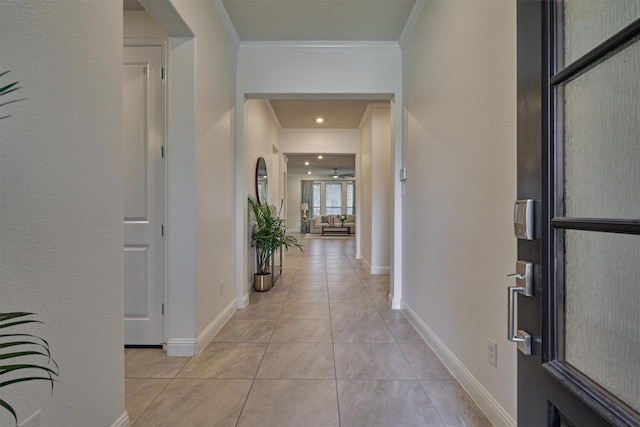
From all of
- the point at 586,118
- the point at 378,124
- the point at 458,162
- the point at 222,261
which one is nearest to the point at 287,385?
the point at 222,261

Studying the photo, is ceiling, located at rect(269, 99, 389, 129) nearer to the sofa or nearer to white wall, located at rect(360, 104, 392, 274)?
white wall, located at rect(360, 104, 392, 274)

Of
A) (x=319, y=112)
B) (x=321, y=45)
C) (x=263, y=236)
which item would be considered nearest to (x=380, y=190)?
(x=319, y=112)

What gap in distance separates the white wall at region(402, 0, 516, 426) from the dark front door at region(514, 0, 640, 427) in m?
0.74

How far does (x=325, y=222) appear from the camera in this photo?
14719 millimetres

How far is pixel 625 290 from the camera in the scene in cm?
63

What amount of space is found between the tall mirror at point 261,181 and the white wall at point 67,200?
3.11m

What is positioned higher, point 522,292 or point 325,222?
point 522,292

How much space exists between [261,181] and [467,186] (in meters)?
3.45

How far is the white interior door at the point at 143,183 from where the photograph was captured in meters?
2.51

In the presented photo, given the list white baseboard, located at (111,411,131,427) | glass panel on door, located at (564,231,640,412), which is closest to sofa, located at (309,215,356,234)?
white baseboard, located at (111,411,131,427)

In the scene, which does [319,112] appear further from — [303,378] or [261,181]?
[303,378]

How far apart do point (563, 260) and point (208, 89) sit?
2623 mm

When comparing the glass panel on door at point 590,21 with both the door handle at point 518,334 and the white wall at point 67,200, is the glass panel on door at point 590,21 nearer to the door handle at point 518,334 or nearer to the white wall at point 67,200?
the door handle at point 518,334

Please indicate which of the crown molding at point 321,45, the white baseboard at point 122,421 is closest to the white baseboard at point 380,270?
the crown molding at point 321,45
